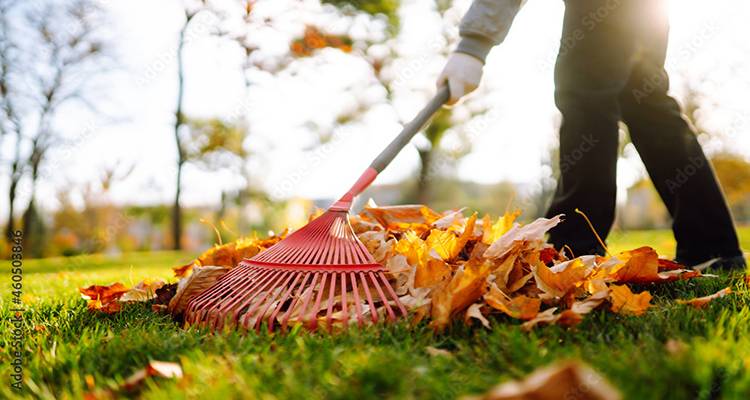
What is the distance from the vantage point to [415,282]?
69.3 inches

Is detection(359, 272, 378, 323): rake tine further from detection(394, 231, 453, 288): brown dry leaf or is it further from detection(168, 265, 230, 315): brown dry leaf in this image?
detection(168, 265, 230, 315): brown dry leaf

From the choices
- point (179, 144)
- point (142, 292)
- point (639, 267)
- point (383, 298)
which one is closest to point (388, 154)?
point (383, 298)

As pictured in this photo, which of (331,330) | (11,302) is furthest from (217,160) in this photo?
(331,330)

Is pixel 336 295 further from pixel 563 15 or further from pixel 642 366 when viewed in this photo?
pixel 563 15

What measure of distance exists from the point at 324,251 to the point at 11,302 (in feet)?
4.97

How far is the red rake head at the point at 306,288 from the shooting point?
5.32ft

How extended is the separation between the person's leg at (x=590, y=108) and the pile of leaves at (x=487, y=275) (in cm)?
44

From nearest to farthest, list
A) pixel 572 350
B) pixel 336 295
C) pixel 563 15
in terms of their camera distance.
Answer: pixel 572 350, pixel 336 295, pixel 563 15

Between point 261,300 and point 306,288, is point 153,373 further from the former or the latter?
point 306,288

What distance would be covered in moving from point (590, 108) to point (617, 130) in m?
0.17

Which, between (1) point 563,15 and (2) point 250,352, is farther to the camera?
(1) point 563,15

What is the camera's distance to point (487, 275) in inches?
59.6

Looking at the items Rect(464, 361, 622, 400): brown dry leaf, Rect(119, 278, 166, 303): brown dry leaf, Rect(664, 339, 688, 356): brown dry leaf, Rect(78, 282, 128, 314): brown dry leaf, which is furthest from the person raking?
Rect(464, 361, 622, 400): brown dry leaf
